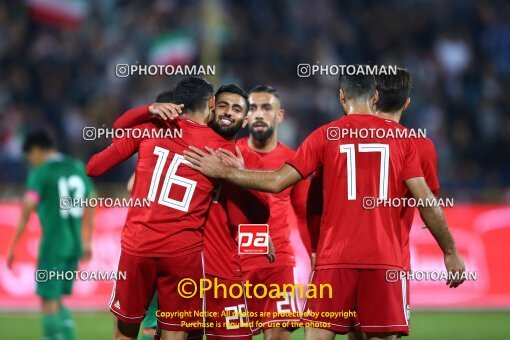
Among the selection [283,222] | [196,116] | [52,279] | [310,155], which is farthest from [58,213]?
[310,155]

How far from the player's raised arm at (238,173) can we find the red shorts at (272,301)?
1.77 meters

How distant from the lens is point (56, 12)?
19500 mm

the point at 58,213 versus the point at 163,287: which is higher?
the point at 58,213

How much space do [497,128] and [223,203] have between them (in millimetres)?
11971

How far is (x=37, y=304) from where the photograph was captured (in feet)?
45.6

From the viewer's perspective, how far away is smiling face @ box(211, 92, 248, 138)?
23.5 ft

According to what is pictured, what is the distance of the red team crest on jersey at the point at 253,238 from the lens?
7.12 meters

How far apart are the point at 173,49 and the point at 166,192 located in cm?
1270

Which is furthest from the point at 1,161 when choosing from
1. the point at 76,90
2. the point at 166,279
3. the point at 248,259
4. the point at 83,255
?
the point at 166,279

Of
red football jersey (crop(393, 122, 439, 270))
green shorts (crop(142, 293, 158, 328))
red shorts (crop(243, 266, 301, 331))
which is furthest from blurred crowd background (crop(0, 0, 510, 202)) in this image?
red football jersey (crop(393, 122, 439, 270))

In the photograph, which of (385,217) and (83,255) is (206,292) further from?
(83,255)

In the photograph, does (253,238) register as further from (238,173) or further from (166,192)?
(166,192)

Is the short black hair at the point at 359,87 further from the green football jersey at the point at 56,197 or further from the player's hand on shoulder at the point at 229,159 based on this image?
the green football jersey at the point at 56,197

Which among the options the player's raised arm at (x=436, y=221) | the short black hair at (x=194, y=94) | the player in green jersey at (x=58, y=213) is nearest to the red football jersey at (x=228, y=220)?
the short black hair at (x=194, y=94)
